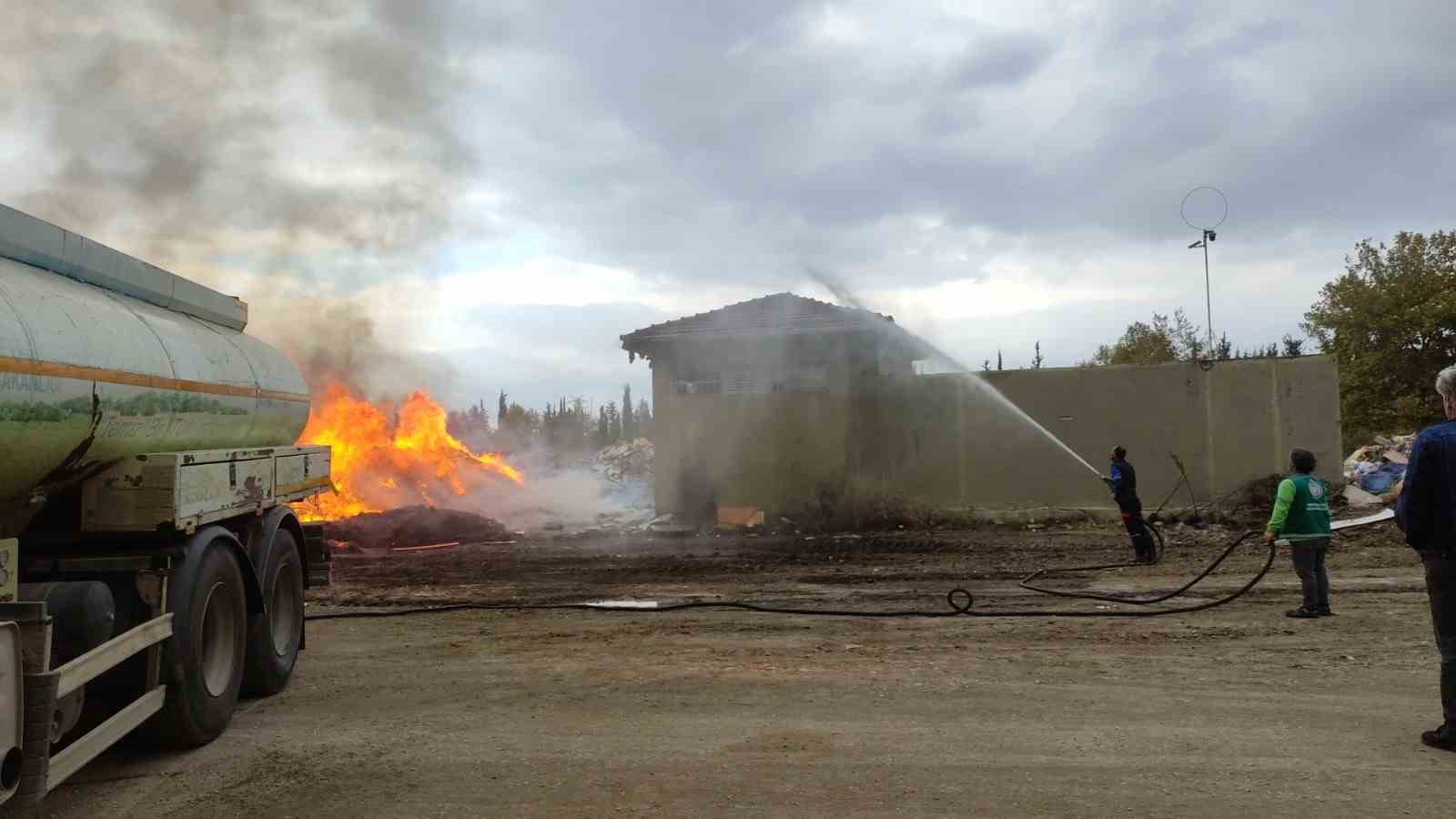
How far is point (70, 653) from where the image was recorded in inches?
161

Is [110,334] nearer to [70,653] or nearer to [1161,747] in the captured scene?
[70,653]

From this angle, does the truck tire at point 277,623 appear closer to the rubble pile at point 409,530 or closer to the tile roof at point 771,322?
the rubble pile at point 409,530

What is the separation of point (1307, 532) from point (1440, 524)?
357 centimetres

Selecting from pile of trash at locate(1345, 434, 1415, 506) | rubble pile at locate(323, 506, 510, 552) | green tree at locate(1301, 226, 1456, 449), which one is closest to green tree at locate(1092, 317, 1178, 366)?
green tree at locate(1301, 226, 1456, 449)

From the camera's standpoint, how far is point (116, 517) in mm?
4426

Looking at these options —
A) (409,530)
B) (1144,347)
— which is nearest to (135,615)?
(409,530)

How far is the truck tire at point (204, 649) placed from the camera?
4.61 metres

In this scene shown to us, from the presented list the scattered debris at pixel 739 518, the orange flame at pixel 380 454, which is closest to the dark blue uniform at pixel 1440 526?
the scattered debris at pixel 739 518

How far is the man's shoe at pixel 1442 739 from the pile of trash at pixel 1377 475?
1240 centimetres

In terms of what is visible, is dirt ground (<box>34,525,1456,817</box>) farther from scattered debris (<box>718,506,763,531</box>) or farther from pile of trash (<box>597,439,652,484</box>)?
pile of trash (<box>597,439,652,484</box>)

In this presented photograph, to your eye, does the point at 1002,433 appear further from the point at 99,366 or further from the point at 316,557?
the point at 99,366

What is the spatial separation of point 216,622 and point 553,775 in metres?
2.39

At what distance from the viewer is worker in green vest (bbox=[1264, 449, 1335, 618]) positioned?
7.80 meters

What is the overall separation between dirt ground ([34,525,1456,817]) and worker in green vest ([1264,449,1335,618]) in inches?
11.2
